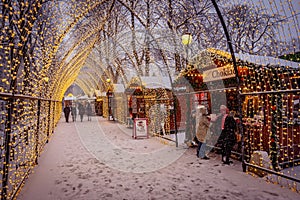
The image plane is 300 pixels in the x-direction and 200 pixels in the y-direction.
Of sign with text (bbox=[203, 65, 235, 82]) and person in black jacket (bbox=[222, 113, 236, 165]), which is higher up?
sign with text (bbox=[203, 65, 235, 82])

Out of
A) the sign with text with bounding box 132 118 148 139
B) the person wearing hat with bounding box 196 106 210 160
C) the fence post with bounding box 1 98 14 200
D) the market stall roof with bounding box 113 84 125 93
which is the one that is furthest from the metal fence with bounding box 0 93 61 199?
the market stall roof with bounding box 113 84 125 93

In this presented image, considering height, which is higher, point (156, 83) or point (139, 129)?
point (156, 83)

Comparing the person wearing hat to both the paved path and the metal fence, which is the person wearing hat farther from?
the metal fence

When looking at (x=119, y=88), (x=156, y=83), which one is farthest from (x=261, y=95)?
(x=119, y=88)

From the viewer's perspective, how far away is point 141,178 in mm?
4902

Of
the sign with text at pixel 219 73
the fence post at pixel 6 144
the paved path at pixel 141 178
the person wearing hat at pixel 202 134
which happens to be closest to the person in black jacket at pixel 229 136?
the paved path at pixel 141 178

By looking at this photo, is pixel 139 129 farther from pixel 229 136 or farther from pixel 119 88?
pixel 119 88

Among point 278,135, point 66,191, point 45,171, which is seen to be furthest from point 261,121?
point 45,171

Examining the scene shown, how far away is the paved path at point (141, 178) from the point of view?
402 cm

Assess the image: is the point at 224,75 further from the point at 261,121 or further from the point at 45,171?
the point at 45,171

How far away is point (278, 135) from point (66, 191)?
5.00m

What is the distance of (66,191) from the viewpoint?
164 inches

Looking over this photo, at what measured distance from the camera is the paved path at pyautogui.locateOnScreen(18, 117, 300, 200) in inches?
158

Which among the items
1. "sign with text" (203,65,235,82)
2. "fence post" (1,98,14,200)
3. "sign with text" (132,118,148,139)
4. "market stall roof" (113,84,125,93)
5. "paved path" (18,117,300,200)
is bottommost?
"paved path" (18,117,300,200)
